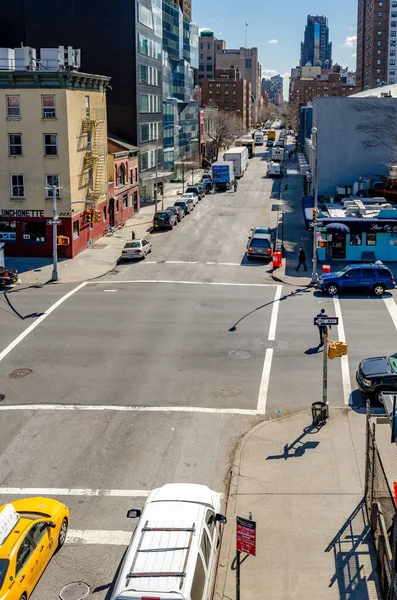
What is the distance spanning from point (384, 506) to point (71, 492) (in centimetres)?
746

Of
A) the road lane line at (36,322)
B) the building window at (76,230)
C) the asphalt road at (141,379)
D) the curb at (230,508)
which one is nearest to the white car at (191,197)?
the building window at (76,230)

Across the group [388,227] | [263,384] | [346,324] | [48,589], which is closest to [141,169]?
[388,227]

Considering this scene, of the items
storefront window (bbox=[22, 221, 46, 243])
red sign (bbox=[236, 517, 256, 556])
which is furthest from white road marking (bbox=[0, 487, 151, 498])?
storefront window (bbox=[22, 221, 46, 243])

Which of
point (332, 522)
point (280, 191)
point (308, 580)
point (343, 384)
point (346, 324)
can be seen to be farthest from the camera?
point (280, 191)

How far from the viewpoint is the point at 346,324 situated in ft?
97.2

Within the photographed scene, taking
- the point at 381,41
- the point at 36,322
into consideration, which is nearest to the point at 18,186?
the point at 36,322

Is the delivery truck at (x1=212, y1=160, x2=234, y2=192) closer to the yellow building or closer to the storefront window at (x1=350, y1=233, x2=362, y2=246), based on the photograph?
the yellow building

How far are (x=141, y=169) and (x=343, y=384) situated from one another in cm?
4805

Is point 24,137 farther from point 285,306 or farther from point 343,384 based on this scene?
point 343,384

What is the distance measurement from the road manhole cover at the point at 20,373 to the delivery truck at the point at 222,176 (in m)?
57.3

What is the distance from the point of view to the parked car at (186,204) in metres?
62.6

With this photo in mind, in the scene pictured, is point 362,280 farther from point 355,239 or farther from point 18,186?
point 18,186

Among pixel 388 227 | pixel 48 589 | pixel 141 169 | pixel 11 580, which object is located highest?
pixel 141 169

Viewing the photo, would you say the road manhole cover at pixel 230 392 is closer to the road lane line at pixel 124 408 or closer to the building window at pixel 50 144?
the road lane line at pixel 124 408
